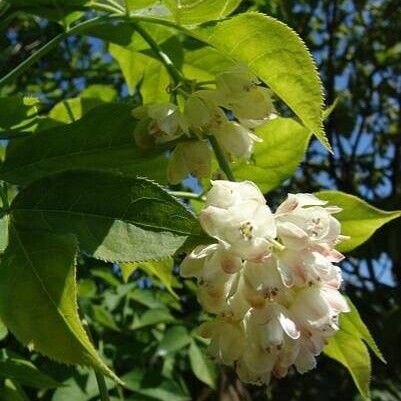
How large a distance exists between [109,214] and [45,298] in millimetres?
100

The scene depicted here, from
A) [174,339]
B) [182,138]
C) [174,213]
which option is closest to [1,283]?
[174,213]

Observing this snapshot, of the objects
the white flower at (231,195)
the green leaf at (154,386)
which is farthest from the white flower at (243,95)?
the green leaf at (154,386)

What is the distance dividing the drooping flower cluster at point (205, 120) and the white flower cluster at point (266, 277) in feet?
0.30

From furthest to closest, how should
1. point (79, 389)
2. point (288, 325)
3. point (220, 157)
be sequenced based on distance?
point (79, 389)
point (220, 157)
point (288, 325)

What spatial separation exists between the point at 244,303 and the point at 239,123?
0.78 feet

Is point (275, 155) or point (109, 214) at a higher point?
point (109, 214)

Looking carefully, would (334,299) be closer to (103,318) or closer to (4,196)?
(4,196)

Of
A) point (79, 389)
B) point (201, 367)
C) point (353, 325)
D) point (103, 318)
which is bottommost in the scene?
point (201, 367)

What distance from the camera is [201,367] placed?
6.61 ft

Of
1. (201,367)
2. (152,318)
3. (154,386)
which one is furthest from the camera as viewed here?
(152,318)

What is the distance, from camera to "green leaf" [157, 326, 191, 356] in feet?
6.70

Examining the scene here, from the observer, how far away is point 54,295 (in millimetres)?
641

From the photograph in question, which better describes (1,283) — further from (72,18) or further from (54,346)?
(72,18)

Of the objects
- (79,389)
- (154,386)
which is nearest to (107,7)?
(79,389)
